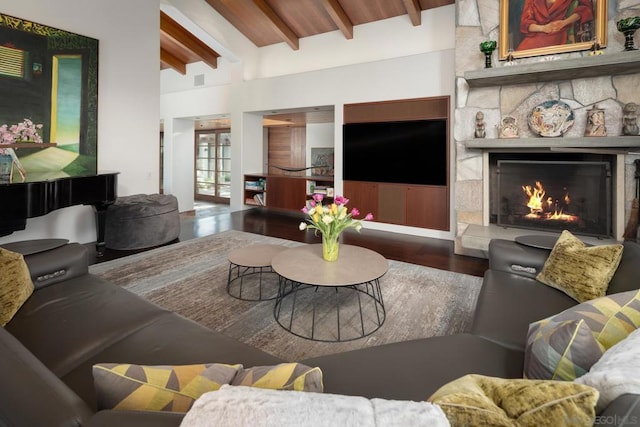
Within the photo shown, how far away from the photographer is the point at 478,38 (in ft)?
13.7

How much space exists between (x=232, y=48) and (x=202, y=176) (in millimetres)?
3946

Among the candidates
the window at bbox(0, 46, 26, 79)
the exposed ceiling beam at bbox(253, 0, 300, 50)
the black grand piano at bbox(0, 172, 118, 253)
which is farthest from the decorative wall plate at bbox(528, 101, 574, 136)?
the window at bbox(0, 46, 26, 79)

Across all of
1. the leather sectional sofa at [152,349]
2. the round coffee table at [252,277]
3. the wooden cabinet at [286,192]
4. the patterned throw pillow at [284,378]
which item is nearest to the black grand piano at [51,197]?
the leather sectional sofa at [152,349]

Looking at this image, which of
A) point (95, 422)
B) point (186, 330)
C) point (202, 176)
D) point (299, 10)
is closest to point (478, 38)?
point (299, 10)

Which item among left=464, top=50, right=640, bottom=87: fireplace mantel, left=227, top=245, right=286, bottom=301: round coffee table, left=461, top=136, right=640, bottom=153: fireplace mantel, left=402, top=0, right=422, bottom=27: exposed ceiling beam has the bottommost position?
left=227, top=245, right=286, bottom=301: round coffee table

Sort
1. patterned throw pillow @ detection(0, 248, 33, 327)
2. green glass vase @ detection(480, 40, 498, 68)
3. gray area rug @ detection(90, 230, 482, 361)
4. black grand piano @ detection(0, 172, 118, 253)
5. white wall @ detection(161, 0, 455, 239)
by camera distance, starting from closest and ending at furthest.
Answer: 1. patterned throw pillow @ detection(0, 248, 33, 327)
2. gray area rug @ detection(90, 230, 482, 361)
3. black grand piano @ detection(0, 172, 118, 253)
4. green glass vase @ detection(480, 40, 498, 68)
5. white wall @ detection(161, 0, 455, 239)

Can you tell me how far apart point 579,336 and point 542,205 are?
384cm

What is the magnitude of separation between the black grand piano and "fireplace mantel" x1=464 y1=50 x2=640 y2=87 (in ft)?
14.4

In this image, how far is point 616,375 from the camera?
0.69 meters

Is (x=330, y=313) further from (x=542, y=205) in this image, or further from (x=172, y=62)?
(x=172, y=62)

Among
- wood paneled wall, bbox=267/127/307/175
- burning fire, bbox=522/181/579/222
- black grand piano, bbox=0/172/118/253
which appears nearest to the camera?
black grand piano, bbox=0/172/118/253

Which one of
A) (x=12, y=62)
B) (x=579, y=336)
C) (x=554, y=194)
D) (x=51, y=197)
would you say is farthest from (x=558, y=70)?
(x=12, y=62)

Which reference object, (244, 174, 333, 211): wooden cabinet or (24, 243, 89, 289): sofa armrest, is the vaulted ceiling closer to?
(244, 174, 333, 211): wooden cabinet

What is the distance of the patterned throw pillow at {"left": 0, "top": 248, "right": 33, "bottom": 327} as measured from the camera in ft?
5.28
